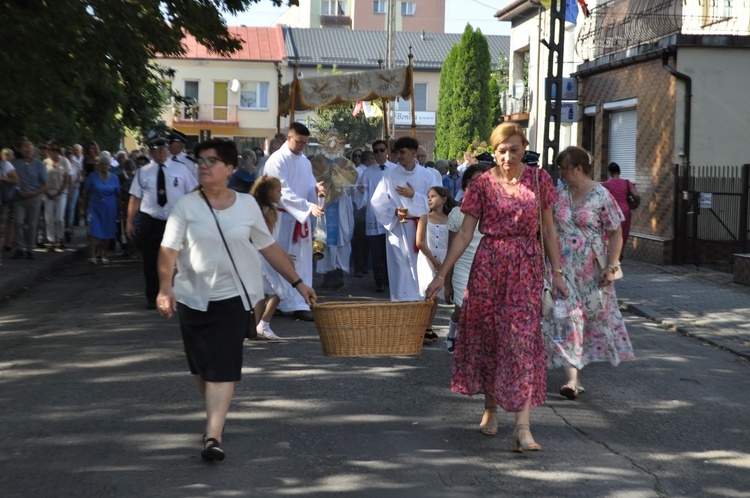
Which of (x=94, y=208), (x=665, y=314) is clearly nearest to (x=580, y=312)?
→ (x=665, y=314)

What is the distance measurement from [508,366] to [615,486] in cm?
107

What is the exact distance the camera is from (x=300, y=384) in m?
8.37

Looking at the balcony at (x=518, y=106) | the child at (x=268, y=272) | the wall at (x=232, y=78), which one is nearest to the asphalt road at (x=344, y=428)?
the child at (x=268, y=272)

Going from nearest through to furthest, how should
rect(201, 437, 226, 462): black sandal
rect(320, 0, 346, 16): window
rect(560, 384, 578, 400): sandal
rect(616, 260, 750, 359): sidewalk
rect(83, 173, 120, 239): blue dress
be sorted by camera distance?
rect(201, 437, 226, 462): black sandal
rect(560, 384, 578, 400): sandal
rect(616, 260, 750, 359): sidewalk
rect(83, 173, 120, 239): blue dress
rect(320, 0, 346, 16): window

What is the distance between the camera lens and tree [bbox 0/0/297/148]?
12508mm

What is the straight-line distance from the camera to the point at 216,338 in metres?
6.13

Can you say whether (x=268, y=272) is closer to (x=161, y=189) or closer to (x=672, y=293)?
(x=161, y=189)

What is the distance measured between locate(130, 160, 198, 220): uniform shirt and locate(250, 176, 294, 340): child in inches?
85.3

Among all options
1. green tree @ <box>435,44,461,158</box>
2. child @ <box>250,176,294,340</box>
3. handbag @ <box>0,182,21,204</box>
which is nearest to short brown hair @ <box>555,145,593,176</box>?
child @ <box>250,176,294,340</box>

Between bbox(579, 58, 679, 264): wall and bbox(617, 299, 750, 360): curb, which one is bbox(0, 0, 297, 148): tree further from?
bbox(579, 58, 679, 264): wall

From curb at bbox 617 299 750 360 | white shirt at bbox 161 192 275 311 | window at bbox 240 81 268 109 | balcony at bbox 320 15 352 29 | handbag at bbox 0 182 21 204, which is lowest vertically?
curb at bbox 617 299 750 360

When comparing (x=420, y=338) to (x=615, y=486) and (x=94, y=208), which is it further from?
(x=94, y=208)

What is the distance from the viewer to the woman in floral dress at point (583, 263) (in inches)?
320

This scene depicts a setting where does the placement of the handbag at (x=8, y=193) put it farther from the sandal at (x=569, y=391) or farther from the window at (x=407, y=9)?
the window at (x=407, y=9)
